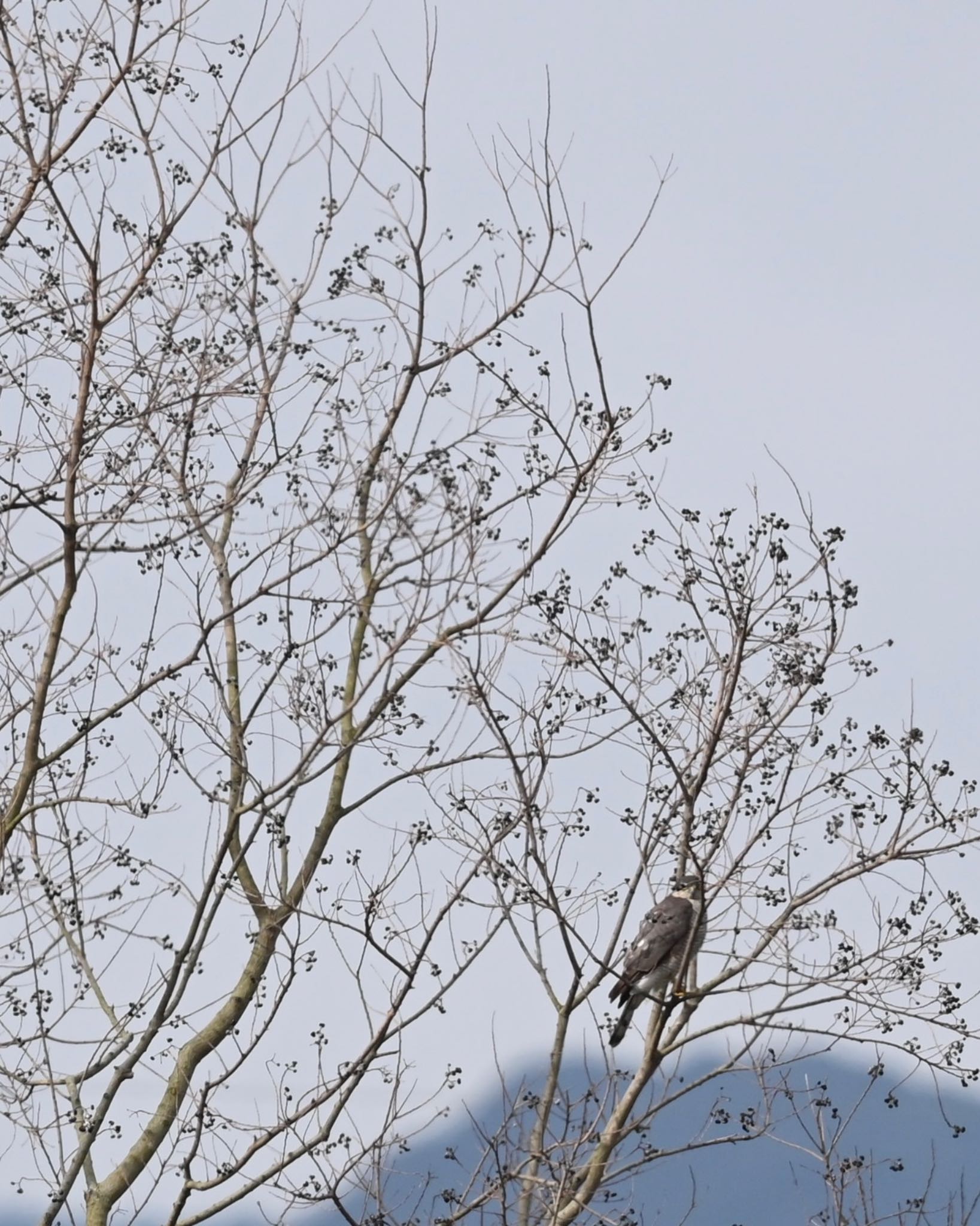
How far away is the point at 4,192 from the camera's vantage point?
741 cm

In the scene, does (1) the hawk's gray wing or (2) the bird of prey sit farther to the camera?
(1) the hawk's gray wing

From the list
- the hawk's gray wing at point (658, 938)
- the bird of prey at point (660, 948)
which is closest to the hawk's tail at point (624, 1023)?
the bird of prey at point (660, 948)

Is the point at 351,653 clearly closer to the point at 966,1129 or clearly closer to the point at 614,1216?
the point at 614,1216

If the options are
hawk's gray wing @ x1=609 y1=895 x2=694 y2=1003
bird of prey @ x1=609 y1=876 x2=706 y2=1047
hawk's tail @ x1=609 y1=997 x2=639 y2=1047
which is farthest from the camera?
hawk's tail @ x1=609 y1=997 x2=639 y2=1047

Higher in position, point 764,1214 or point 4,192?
point 764,1214

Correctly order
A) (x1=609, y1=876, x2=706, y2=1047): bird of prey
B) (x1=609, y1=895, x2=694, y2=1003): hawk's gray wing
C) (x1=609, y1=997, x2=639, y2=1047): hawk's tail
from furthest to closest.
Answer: (x1=609, y1=997, x2=639, y2=1047): hawk's tail, (x1=609, y1=895, x2=694, y2=1003): hawk's gray wing, (x1=609, y1=876, x2=706, y2=1047): bird of prey

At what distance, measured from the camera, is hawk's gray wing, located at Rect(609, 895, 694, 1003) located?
6.89 metres

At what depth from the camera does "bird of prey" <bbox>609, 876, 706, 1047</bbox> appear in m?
6.77

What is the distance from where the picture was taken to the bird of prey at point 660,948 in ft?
22.2

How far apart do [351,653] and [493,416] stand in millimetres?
1974

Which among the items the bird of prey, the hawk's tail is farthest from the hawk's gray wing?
the hawk's tail

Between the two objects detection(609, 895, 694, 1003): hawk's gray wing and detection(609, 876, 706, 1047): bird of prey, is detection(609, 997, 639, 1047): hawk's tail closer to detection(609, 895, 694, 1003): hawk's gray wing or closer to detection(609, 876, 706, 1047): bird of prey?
detection(609, 876, 706, 1047): bird of prey

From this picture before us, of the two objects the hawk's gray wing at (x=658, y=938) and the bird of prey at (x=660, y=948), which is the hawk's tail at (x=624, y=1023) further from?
the hawk's gray wing at (x=658, y=938)

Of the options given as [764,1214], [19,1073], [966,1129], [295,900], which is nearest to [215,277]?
[295,900]
